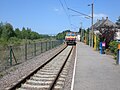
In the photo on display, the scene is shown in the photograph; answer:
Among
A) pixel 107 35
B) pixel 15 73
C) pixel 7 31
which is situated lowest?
pixel 15 73

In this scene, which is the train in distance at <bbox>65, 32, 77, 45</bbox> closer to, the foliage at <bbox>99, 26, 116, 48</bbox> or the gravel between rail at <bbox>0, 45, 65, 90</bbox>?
the foliage at <bbox>99, 26, 116, 48</bbox>

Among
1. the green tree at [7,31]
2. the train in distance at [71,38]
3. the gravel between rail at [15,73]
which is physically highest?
the green tree at [7,31]

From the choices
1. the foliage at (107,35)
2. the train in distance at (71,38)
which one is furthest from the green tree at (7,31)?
the foliage at (107,35)

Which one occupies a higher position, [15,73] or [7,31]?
[7,31]

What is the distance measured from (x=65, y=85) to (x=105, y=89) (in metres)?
2.09

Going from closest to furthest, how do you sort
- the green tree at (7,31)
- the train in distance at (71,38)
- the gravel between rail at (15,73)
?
the gravel between rail at (15,73)
the train in distance at (71,38)
the green tree at (7,31)

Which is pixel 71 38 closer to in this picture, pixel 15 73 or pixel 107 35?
pixel 107 35

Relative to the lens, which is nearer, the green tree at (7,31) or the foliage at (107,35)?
the foliage at (107,35)

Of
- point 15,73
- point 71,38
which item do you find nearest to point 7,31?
point 71,38

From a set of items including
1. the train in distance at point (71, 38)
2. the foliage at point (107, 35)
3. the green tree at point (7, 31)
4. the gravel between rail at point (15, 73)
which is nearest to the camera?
the gravel between rail at point (15, 73)

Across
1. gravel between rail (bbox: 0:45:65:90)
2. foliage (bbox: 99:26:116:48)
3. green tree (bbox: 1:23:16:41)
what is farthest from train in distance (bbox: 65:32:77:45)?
gravel between rail (bbox: 0:45:65:90)

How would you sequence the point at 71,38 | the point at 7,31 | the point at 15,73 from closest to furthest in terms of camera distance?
the point at 15,73, the point at 71,38, the point at 7,31

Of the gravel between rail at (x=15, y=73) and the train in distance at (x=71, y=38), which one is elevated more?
the train in distance at (x=71, y=38)

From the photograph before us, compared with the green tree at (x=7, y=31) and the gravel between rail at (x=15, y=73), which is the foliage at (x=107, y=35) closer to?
the gravel between rail at (x=15, y=73)
